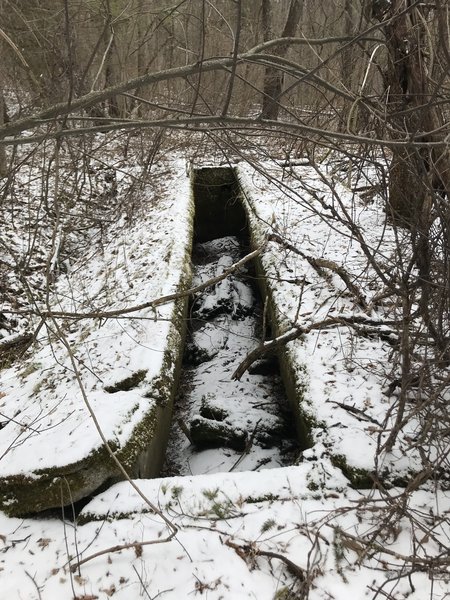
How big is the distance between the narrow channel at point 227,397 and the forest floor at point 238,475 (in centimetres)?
3

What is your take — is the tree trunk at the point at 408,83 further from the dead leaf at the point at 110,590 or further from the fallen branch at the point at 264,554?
the dead leaf at the point at 110,590

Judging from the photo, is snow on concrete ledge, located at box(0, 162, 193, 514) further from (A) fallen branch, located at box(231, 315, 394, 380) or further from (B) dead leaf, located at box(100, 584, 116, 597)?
(A) fallen branch, located at box(231, 315, 394, 380)

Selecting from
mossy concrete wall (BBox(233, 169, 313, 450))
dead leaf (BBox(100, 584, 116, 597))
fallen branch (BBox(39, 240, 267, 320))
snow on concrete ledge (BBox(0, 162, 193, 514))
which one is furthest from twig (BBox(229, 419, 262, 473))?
fallen branch (BBox(39, 240, 267, 320))

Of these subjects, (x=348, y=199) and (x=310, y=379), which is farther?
(x=348, y=199)

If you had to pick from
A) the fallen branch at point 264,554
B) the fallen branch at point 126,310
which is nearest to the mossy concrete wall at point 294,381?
the fallen branch at point 264,554

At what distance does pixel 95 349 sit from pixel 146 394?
94cm

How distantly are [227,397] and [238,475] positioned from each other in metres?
1.41

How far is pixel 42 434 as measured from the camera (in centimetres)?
323

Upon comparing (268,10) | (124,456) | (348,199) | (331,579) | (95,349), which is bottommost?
(331,579)

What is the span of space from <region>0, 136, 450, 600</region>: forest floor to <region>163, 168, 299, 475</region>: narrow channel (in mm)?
29

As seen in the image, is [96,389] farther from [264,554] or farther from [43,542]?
[264,554]

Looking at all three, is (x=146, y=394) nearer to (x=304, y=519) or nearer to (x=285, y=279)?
(x=304, y=519)

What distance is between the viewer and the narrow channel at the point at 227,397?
3717 millimetres

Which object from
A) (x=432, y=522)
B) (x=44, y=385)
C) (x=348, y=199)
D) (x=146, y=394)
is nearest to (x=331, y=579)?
(x=432, y=522)
